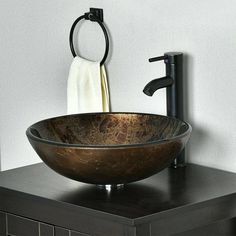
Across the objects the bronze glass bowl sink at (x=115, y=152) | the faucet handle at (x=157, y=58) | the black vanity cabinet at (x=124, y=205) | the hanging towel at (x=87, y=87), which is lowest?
the black vanity cabinet at (x=124, y=205)

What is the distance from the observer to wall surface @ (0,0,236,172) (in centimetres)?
230

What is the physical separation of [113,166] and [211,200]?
0.89ft

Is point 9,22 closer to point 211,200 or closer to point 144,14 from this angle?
point 144,14

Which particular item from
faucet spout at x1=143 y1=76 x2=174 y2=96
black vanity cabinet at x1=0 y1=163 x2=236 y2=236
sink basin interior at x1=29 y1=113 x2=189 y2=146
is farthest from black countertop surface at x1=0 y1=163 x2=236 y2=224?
faucet spout at x1=143 y1=76 x2=174 y2=96

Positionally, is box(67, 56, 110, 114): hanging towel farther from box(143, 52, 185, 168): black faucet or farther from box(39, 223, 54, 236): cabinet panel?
box(39, 223, 54, 236): cabinet panel

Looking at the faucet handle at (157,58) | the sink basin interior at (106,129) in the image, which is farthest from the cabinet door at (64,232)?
the faucet handle at (157,58)

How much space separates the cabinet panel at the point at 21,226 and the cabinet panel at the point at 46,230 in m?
0.02

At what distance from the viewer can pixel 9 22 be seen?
9.46 feet

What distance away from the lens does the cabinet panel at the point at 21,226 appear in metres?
2.18

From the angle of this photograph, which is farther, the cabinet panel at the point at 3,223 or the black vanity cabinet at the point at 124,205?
the cabinet panel at the point at 3,223

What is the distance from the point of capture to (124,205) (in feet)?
6.66

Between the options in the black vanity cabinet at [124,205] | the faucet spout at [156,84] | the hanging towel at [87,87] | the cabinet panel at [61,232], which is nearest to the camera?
the black vanity cabinet at [124,205]

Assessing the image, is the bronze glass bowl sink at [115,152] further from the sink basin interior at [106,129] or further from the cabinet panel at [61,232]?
the cabinet panel at [61,232]

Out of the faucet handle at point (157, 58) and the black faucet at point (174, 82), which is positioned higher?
the faucet handle at point (157, 58)
